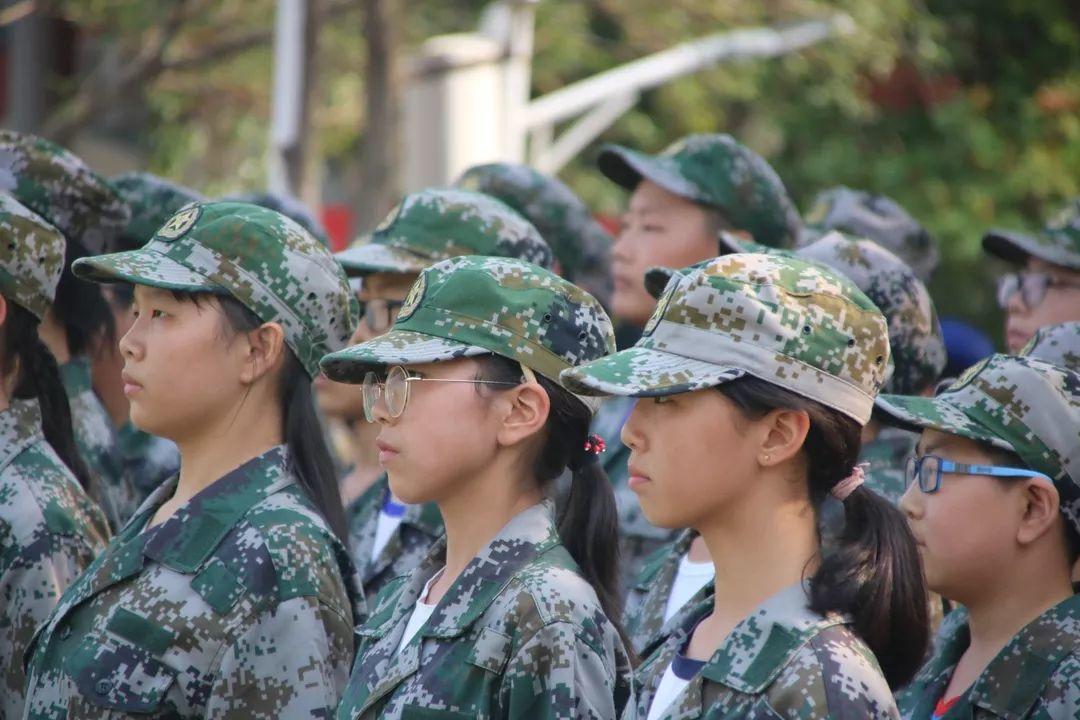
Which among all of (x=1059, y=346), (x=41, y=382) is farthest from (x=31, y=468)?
(x=1059, y=346)

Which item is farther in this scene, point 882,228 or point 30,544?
point 882,228

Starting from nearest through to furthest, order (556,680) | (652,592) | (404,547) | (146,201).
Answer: (556,680)
(652,592)
(404,547)
(146,201)

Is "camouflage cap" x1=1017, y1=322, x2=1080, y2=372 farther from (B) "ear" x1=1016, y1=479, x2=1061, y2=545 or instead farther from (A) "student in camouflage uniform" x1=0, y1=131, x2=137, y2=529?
(A) "student in camouflage uniform" x1=0, y1=131, x2=137, y2=529

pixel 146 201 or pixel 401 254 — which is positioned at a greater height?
pixel 401 254

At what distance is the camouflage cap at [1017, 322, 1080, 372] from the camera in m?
4.32

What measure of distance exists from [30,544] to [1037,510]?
2.37 meters

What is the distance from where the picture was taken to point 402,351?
338 cm

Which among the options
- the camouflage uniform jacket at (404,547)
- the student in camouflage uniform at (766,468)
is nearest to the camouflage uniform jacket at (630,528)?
the camouflage uniform jacket at (404,547)

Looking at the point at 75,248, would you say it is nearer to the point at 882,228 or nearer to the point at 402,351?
the point at 402,351

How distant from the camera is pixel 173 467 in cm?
590

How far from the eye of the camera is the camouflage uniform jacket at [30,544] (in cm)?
386

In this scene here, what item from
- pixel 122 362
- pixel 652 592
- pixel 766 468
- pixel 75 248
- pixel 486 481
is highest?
pixel 766 468

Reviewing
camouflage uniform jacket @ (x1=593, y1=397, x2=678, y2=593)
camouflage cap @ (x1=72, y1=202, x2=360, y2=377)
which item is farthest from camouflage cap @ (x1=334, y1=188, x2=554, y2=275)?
camouflage cap @ (x1=72, y1=202, x2=360, y2=377)

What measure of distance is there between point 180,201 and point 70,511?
2462mm
